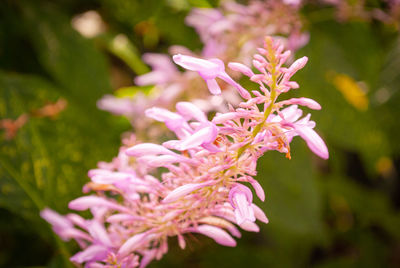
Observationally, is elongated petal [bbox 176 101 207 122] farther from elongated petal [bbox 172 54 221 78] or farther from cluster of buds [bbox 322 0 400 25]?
cluster of buds [bbox 322 0 400 25]

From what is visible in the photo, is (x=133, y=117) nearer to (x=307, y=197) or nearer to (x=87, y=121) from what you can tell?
(x=87, y=121)

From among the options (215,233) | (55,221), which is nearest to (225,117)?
(215,233)

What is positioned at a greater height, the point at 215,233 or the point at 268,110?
the point at 268,110

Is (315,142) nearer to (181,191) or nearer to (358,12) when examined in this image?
(181,191)

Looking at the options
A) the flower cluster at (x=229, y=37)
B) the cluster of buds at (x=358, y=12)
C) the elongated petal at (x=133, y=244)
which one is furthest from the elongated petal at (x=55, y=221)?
the cluster of buds at (x=358, y=12)

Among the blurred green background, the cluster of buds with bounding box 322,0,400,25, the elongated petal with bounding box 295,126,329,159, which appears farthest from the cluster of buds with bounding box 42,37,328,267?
the cluster of buds with bounding box 322,0,400,25
